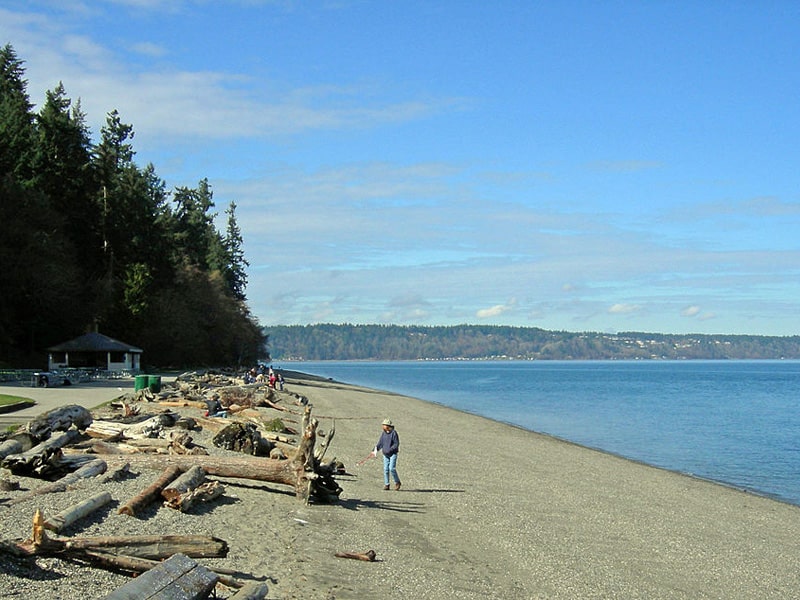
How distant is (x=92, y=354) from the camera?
54.8 metres

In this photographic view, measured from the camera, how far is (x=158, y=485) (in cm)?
1184

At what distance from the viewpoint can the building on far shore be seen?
53156 mm

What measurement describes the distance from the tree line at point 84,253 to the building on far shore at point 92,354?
3022 millimetres

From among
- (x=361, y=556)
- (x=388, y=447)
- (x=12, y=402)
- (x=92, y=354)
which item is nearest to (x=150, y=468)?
(x=388, y=447)

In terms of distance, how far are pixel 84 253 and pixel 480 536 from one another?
61.7 meters

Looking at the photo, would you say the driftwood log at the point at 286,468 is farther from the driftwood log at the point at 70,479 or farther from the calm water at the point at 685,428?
the calm water at the point at 685,428

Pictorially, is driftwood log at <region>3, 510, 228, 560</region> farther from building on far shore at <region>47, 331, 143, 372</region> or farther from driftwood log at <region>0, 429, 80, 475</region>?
building on far shore at <region>47, 331, 143, 372</region>

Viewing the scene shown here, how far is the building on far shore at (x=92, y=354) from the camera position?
174ft

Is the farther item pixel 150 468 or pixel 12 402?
pixel 12 402

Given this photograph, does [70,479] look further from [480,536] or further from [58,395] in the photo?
[58,395]

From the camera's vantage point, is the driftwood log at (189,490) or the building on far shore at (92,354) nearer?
the driftwood log at (189,490)

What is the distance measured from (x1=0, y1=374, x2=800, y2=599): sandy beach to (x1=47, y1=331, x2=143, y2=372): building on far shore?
36.1m

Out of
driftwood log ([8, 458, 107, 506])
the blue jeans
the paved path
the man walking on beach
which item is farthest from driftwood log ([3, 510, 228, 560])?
the paved path

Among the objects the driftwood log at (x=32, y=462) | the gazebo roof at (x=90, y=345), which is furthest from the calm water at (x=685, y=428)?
the gazebo roof at (x=90, y=345)
